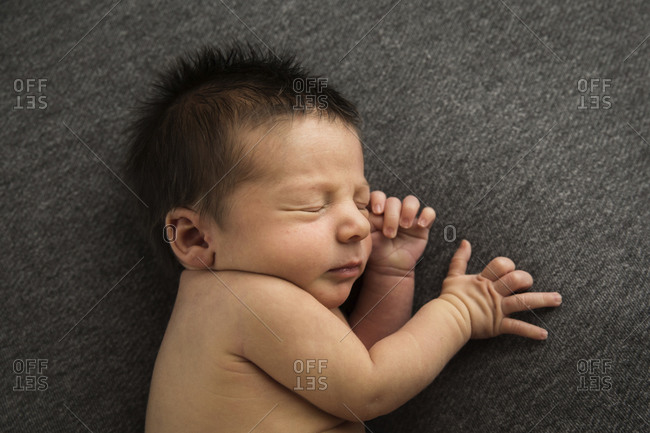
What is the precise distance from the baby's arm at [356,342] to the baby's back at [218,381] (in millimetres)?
27

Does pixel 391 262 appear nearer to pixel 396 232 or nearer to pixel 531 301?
pixel 396 232

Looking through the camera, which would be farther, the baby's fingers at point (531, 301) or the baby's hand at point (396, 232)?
the baby's hand at point (396, 232)

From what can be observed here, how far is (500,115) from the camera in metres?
1.20

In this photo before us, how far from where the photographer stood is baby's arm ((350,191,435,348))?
45.4 inches

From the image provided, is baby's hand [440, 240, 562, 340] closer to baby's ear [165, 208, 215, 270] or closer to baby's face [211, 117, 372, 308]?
baby's face [211, 117, 372, 308]

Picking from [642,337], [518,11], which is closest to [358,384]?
[642,337]

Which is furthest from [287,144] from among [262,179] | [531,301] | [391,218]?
[531,301]

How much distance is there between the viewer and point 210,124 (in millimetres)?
984

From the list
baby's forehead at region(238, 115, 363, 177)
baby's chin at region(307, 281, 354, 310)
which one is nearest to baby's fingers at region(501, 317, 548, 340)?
baby's chin at region(307, 281, 354, 310)

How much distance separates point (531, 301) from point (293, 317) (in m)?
0.46

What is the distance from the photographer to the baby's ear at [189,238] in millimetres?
1020

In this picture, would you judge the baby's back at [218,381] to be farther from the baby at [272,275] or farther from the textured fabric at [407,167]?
the textured fabric at [407,167]

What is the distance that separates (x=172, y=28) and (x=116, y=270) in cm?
57

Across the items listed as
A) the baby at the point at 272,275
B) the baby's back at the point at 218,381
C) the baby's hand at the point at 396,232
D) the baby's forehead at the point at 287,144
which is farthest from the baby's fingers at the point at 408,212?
the baby's back at the point at 218,381
